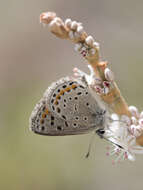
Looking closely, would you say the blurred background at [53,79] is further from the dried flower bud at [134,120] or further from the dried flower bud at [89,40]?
the dried flower bud at [89,40]

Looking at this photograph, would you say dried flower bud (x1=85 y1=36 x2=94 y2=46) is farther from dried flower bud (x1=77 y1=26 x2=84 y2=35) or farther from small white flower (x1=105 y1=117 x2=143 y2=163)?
small white flower (x1=105 y1=117 x2=143 y2=163)

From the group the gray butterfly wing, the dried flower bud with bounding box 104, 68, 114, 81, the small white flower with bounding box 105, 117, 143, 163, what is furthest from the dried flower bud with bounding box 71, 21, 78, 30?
the small white flower with bounding box 105, 117, 143, 163

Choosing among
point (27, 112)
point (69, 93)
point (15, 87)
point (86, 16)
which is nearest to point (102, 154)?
point (27, 112)

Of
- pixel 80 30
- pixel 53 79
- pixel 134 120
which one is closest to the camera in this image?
pixel 80 30

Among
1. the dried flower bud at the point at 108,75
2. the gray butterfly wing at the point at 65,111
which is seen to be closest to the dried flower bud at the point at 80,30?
the dried flower bud at the point at 108,75

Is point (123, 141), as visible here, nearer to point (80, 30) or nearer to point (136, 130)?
point (136, 130)

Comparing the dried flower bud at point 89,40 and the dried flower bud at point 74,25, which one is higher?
the dried flower bud at point 74,25

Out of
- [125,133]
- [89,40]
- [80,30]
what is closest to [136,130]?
[125,133]
